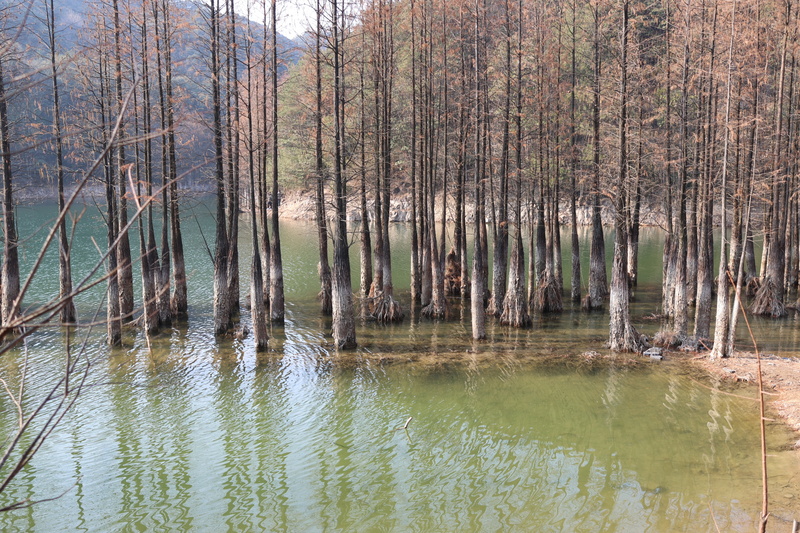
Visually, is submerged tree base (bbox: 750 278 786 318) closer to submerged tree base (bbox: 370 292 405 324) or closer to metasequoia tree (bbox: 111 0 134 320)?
submerged tree base (bbox: 370 292 405 324)

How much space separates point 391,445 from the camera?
1052 centimetres

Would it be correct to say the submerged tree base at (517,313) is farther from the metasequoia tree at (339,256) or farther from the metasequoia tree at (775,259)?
the metasequoia tree at (775,259)

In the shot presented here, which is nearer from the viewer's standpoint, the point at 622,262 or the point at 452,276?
the point at 622,262

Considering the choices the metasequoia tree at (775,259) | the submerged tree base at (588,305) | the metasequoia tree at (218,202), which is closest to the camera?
the metasequoia tree at (218,202)

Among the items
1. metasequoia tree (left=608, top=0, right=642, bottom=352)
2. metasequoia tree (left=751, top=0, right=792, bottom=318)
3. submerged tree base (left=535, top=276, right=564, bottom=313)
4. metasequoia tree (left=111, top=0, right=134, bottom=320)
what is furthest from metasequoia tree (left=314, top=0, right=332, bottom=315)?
metasequoia tree (left=751, top=0, right=792, bottom=318)

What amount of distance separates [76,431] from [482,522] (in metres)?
7.91

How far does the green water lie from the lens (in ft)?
27.1

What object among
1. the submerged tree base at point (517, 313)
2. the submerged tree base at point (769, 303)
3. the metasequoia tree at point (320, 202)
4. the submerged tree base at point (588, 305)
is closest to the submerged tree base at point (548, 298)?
the submerged tree base at point (588, 305)

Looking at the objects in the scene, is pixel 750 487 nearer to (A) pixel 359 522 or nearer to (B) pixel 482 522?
(B) pixel 482 522

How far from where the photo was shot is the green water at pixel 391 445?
325 inches

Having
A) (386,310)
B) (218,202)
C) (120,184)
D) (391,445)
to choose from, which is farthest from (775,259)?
(120,184)

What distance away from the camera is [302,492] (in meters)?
8.93

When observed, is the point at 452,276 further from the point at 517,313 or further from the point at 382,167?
the point at 382,167

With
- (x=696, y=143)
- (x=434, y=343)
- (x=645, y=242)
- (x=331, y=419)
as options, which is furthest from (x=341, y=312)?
(x=645, y=242)
